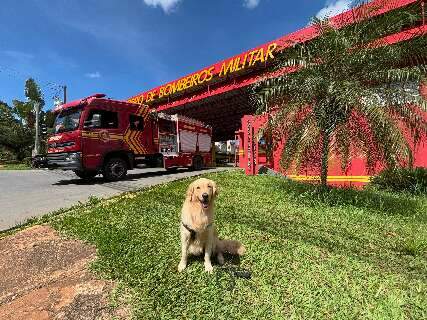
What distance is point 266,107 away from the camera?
9.60 meters

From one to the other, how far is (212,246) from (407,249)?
11.2ft

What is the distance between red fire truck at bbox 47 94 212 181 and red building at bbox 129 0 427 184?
11.6ft

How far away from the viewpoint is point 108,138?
42.3 ft

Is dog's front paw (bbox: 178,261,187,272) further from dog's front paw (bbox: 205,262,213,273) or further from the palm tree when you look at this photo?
the palm tree

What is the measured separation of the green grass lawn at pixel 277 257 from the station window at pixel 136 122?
5285 mm

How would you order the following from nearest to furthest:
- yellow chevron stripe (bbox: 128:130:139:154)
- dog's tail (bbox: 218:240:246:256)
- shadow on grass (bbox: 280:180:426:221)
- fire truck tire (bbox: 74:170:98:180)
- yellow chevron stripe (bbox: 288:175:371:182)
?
dog's tail (bbox: 218:240:246:256) → shadow on grass (bbox: 280:180:426:221) → yellow chevron stripe (bbox: 288:175:371:182) → fire truck tire (bbox: 74:170:98:180) → yellow chevron stripe (bbox: 128:130:139:154)

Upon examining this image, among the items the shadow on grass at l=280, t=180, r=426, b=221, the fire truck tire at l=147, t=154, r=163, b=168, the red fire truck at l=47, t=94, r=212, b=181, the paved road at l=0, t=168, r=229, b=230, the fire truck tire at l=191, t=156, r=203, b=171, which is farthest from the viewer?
the fire truck tire at l=191, t=156, r=203, b=171

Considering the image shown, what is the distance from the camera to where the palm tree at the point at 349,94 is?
8.00m

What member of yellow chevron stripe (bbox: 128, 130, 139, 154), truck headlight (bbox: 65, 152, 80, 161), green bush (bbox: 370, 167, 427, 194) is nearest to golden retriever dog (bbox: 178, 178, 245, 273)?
green bush (bbox: 370, 167, 427, 194)

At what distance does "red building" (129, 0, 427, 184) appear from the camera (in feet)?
39.4

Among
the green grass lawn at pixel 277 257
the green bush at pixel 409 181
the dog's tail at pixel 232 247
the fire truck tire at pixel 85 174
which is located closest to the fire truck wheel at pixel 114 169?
the fire truck tire at pixel 85 174

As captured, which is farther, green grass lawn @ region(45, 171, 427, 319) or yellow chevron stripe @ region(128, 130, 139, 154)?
yellow chevron stripe @ region(128, 130, 139, 154)

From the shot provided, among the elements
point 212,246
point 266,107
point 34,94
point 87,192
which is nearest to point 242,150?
point 266,107

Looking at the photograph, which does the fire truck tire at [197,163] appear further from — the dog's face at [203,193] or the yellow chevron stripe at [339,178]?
the dog's face at [203,193]
